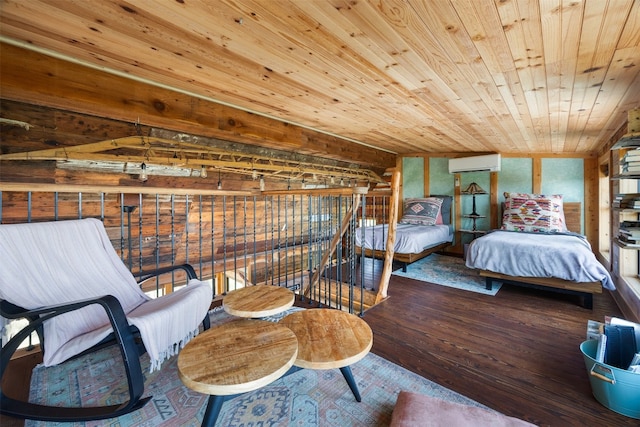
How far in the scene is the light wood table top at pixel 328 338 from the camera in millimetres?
1223

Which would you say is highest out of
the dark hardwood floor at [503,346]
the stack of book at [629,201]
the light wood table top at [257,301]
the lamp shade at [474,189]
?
the lamp shade at [474,189]

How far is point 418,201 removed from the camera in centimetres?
552

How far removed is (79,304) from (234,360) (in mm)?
753

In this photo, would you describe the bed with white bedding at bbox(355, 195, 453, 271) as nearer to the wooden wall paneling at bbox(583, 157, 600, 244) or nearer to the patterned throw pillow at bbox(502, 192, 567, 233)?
the patterned throw pillow at bbox(502, 192, 567, 233)

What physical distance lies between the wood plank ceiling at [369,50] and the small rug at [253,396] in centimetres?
167

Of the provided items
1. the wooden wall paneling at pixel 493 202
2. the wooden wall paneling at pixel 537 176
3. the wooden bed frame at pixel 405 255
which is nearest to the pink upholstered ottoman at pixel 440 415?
the wooden bed frame at pixel 405 255

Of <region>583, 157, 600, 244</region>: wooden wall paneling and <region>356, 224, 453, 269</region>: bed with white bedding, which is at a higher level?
<region>583, 157, 600, 244</region>: wooden wall paneling

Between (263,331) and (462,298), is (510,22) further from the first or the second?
(462,298)

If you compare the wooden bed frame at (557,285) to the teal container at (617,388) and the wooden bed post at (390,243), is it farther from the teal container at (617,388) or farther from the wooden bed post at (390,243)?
the teal container at (617,388)

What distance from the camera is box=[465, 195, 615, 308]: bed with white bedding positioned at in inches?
108

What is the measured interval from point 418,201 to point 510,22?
435 cm

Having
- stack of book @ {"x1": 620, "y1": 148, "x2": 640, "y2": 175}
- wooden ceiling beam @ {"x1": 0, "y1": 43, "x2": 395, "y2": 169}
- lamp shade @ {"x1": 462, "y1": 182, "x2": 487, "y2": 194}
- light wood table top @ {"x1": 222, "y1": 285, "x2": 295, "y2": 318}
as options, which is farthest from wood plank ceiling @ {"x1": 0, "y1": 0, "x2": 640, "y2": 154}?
lamp shade @ {"x1": 462, "y1": 182, "x2": 487, "y2": 194}

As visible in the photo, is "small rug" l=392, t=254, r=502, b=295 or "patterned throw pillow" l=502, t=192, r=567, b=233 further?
"patterned throw pillow" l=502, t=192, r=567, b=233

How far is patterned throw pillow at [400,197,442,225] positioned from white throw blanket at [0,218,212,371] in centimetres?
440
